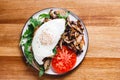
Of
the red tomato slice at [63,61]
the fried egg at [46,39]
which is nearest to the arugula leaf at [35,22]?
the fried egg at [46,39]

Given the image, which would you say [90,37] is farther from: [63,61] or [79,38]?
[63,61]

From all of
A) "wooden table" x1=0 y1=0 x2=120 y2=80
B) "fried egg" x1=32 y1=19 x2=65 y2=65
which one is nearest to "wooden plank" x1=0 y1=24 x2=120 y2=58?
"wooden table" x1=0 y1=0 x2=120 y2=80

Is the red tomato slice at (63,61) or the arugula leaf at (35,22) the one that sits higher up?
the arugula leaf at (35,22)

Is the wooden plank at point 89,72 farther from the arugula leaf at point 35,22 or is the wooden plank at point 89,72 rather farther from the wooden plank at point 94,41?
the arugula leaf at point 35,22

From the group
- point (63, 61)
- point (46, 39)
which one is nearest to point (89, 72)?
point (63, 61)

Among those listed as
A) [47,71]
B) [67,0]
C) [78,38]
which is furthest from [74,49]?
[67,0]

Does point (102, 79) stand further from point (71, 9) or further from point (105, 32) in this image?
point (71, 9)

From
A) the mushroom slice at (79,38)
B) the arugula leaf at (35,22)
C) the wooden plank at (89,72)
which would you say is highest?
the arugula leaf at (35,22)
